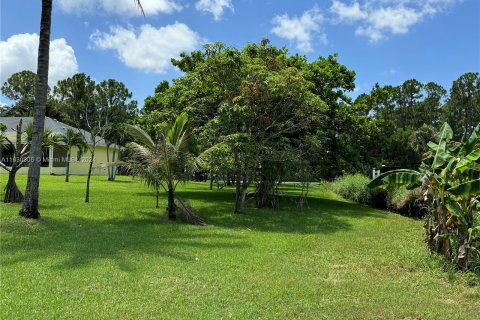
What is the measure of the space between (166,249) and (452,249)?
17.4ft

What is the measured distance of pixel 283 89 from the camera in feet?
48.6

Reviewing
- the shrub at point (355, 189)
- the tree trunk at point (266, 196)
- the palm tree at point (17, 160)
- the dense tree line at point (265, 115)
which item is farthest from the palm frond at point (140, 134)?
the shrub at point (355, 189)

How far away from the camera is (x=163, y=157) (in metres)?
12.9

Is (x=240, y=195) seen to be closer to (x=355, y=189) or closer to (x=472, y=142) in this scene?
(x=472, y=142)

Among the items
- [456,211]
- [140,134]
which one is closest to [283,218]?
[140,134]

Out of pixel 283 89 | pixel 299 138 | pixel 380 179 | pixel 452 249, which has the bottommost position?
pixel 452 249

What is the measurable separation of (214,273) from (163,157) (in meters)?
6.24

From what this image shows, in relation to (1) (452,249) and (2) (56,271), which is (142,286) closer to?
(2) (56,271)

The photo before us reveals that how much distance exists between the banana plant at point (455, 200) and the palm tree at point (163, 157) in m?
6.98

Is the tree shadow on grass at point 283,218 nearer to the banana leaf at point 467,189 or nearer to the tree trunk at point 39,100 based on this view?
the tree trunk at point 39,100

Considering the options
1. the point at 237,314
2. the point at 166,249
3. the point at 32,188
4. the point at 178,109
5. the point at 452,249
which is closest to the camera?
the point at 237,314

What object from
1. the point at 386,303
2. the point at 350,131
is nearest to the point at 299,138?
the point at 350,131

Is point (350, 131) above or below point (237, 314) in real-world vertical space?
above

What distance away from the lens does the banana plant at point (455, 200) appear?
24.5ft
